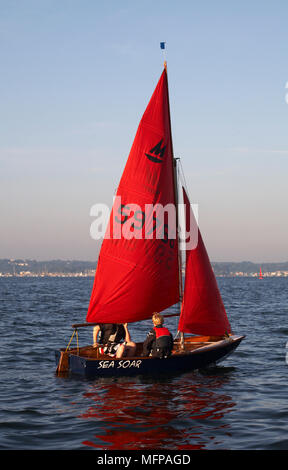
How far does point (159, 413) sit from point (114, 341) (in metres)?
5.81

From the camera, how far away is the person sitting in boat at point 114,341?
1767 cm

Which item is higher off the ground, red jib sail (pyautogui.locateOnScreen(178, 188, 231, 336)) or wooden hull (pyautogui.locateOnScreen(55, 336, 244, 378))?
red jib sail (pyautogui.locateOnScreen(178, 188, 231, 336))

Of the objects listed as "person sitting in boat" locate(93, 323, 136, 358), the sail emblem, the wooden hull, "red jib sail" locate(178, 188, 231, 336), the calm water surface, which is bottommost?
the calm water surface

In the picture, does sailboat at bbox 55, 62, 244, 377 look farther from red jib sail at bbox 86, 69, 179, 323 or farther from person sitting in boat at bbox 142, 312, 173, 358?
person sitting in boat at bbox 142, 312, 173, 358

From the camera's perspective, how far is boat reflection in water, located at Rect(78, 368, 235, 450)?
11.5 m

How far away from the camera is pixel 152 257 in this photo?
1928 cm

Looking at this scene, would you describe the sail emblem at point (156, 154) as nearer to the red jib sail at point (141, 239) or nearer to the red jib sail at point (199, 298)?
the red jib sail at point (141, 239)

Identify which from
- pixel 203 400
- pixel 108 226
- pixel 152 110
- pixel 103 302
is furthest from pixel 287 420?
pixel 152 110

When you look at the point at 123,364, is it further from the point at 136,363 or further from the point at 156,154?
the point at 156,154

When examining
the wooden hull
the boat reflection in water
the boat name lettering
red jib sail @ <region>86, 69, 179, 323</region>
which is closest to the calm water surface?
the boat reflection in water

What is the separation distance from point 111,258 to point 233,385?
6.03 meters

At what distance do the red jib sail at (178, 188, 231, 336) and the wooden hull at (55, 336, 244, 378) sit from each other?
78cm

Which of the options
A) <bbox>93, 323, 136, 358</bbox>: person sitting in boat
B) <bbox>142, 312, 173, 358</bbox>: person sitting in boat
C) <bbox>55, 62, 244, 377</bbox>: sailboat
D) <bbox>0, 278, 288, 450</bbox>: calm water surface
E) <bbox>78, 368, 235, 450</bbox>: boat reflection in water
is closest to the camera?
<bbox>78, 368, 235, 450</bbox>: boat reflection in water
